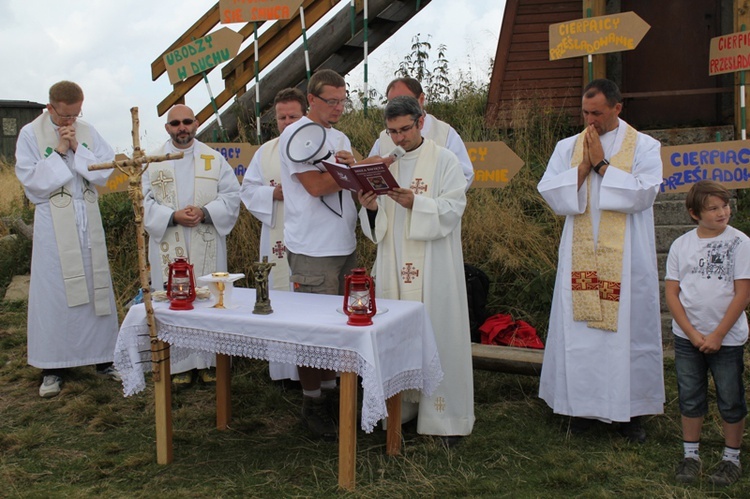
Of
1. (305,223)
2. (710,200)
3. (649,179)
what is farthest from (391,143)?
(710,200)

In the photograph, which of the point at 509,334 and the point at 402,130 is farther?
the point at 509,334

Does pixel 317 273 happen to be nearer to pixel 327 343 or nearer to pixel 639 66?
pixel 327 343

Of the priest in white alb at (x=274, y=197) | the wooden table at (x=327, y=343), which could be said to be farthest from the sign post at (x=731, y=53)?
the wooden table at (x=327, y=343)

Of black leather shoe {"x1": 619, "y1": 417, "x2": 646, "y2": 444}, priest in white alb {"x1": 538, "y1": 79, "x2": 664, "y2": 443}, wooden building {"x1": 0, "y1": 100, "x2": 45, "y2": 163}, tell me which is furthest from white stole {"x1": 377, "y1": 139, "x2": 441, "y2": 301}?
wooden building {"x1": 0, "y1": 100, "x2": 45, "y2": 163}

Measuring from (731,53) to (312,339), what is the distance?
544 cm

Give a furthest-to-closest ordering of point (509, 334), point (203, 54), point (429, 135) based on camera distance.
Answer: point (203, 54)
point (509, 334)
point (429, 135)

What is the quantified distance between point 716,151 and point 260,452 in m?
4.12

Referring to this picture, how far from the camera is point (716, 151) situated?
6012 millimetres

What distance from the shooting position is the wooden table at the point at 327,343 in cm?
375

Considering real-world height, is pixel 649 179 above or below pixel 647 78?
below

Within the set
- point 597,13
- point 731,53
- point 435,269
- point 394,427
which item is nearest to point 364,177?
point 435,269

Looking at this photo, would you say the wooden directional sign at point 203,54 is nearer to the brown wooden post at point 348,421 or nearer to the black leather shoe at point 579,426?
the brown wooden post at point 348,421

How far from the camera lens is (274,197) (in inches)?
227

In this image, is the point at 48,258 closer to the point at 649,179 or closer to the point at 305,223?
the point at 305,223
